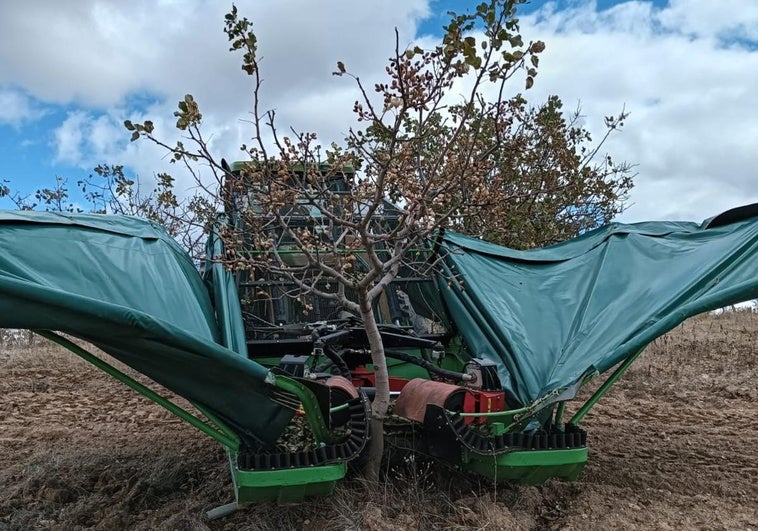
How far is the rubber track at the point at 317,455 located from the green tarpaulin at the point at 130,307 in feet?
0.73

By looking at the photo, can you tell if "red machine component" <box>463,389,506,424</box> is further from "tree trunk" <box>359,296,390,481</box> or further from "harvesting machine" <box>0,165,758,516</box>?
"tree trunk" <box>359,296,390,481</box>

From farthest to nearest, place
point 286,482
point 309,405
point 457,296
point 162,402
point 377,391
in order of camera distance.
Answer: point 457,296 < point 377,391 < point 162,402 < point 309,405 < point 286,482

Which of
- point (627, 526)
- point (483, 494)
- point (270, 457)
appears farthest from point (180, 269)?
point (627, 526)

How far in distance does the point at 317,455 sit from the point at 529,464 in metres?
1.13

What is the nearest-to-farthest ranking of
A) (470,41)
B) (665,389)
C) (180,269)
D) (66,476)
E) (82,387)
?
(470,41) → (180,269) → (66,476) → (665,389) → (82,387)

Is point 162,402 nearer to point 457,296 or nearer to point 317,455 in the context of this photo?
point 317,455

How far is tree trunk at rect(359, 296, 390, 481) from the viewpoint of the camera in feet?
12.7

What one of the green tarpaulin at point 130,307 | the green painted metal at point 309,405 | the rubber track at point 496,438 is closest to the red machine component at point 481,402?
the rubber track at point 496,438

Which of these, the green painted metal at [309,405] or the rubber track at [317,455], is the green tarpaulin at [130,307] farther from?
the rubber track at [317,455]

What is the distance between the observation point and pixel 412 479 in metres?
4.35

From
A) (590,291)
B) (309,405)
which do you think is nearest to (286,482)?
(309,405)

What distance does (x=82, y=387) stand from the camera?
9.52m

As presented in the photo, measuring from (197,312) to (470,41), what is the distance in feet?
7.25

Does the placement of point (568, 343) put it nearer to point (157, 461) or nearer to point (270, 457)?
point (270, 457)
